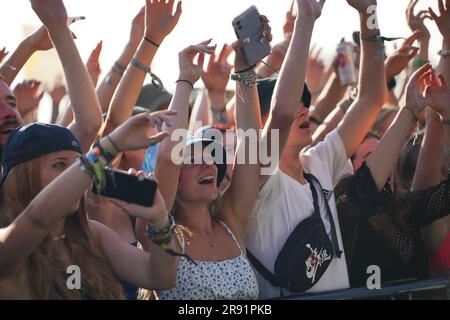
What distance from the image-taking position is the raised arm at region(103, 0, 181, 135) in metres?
4.01

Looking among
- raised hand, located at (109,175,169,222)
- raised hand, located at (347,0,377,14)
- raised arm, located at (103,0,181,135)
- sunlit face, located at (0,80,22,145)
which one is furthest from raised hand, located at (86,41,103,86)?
raised hand, located at (109,175,169,222)

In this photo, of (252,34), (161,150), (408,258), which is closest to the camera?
(161,150)

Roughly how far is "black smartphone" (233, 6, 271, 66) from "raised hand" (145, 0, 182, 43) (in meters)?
0.40

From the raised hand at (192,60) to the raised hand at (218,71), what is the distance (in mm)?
1562

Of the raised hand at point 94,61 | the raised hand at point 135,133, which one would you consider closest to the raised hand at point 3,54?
the raised hand at point 94,61

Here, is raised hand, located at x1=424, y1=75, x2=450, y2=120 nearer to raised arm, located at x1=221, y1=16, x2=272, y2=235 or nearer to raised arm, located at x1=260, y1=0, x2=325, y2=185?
raised arm, located at x1=260, y1=0, x2=325, y2=185

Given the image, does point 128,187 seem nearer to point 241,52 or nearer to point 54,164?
point 54,164

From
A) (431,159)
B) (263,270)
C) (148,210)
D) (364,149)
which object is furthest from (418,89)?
(148,210)

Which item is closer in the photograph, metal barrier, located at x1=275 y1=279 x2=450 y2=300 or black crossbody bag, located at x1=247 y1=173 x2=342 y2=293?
metal barrier, located at x1=275 y1=279 x2=450 y2=300

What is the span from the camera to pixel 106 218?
3910 millimetres

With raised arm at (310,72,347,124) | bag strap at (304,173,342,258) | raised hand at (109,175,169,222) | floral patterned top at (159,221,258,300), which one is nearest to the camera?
raised hand at (109,175,169,222)

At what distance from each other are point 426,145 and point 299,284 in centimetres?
131
